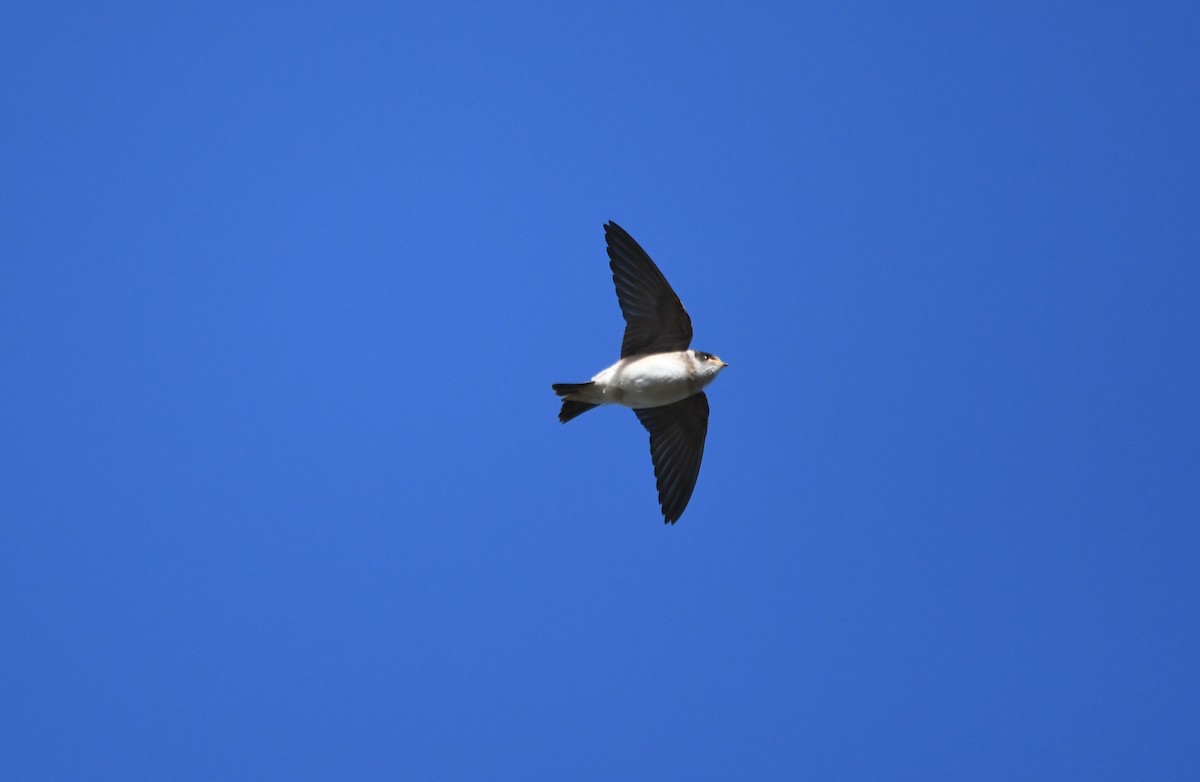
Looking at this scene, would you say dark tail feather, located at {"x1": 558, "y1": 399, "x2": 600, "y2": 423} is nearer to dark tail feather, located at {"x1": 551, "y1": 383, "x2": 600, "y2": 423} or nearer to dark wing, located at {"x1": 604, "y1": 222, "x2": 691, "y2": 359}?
dark tail feather, located at {"x1": 551, "y1": 383, "x2": 600, "y2": 423}

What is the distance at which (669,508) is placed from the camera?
8.75 m

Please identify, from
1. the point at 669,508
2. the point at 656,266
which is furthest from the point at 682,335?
the point at 669,508

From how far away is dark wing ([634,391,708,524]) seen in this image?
8.77m

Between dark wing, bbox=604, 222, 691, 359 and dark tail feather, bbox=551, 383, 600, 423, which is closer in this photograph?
dark tail feather, bbox=551, 383, 600, 423

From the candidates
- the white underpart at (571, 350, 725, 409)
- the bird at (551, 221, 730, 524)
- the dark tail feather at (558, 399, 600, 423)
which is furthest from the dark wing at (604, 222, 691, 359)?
the dark tail feather at (558, 399, 600, 423)

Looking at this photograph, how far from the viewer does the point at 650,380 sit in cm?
815

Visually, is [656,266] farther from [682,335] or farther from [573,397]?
[573,397]

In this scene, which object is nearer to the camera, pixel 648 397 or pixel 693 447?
pixel 648 397

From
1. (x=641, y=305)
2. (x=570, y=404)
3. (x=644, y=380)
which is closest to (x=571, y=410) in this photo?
(x=570, y=404)

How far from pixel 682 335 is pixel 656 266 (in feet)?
1.63

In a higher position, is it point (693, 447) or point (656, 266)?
point (656, 266)

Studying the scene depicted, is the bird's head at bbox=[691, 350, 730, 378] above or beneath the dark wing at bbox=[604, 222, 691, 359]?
beneath

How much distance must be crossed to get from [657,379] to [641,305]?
0.57 meters

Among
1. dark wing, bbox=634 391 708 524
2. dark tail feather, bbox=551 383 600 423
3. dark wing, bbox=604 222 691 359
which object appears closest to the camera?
dark tail feather, bbox=551 383 600 423
